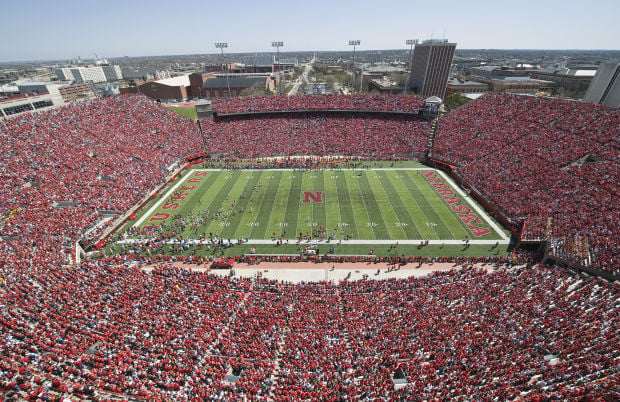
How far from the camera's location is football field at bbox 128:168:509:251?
91.5ft

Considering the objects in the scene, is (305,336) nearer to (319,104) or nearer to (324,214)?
(324,214)

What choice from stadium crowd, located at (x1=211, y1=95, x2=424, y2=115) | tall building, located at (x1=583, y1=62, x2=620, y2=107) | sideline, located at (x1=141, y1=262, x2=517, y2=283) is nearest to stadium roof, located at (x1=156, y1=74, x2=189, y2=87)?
stadium crowd, located at (x1=211, y1=95, x2=424, y2=115)

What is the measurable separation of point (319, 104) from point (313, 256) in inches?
1499

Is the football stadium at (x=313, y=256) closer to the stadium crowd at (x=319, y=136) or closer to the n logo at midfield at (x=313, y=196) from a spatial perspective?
the stadium crowd at (x=319, y=136)

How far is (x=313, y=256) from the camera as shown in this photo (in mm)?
25016

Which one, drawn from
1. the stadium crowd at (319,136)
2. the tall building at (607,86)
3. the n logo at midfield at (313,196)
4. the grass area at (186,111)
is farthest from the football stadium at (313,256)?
the grass area at (186,111)

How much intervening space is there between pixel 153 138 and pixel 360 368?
44931 mm

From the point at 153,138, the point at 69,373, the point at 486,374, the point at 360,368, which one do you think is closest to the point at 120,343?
the point at 69,373

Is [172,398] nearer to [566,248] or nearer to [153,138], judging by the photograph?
[566,248]

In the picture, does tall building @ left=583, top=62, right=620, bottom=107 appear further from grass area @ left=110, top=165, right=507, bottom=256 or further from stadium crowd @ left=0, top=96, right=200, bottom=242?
stadium crowd @ left=0, top=96, right=200, bottom=242

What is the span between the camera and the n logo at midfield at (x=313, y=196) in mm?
33875

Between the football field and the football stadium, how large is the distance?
263 mm

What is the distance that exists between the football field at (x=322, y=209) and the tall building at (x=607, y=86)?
27.5 meters

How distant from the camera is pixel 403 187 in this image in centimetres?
3666
